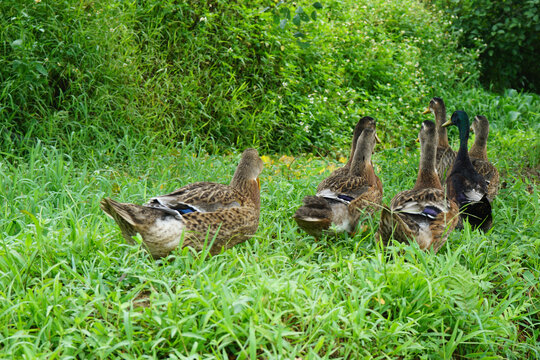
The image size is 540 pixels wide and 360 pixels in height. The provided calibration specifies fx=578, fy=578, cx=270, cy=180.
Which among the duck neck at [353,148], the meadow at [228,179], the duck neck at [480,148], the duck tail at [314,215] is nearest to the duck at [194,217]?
the meadow at [228,179]

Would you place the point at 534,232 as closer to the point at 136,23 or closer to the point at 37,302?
the point at 37,302

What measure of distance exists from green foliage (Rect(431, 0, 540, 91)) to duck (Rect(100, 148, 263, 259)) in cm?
866

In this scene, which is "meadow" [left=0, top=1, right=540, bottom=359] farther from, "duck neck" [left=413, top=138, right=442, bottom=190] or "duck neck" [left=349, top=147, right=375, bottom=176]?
"duck neck" [left=349, top=147, right=375, bottom=176]

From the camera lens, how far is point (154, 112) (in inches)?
269

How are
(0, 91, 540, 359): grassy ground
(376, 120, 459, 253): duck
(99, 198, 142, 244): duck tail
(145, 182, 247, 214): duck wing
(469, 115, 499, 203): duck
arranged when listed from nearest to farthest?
(0, 91, 540, 359): grassy ground < (99, 198, 142, 244): duck tail < (145, 182, 247, 214): duck wing < (376, 120, 459, 253): duck < (469, 115, 499, 203): duck

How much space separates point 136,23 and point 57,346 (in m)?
5.39

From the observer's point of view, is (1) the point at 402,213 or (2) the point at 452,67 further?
(2) the point at 452,67

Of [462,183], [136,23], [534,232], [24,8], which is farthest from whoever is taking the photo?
[136,23]

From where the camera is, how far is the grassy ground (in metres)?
2.83

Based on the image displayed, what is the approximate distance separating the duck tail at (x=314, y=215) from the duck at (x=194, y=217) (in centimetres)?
33

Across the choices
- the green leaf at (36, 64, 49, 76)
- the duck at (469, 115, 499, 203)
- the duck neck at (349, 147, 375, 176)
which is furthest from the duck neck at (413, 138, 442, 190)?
the green leaf at (36, 64, 49, 76)

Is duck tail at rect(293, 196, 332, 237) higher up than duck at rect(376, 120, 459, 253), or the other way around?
duck at rect(376, 120, 459, 253)

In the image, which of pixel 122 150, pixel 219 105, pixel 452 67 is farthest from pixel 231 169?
pixel 452 67

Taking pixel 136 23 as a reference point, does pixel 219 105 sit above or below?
below
